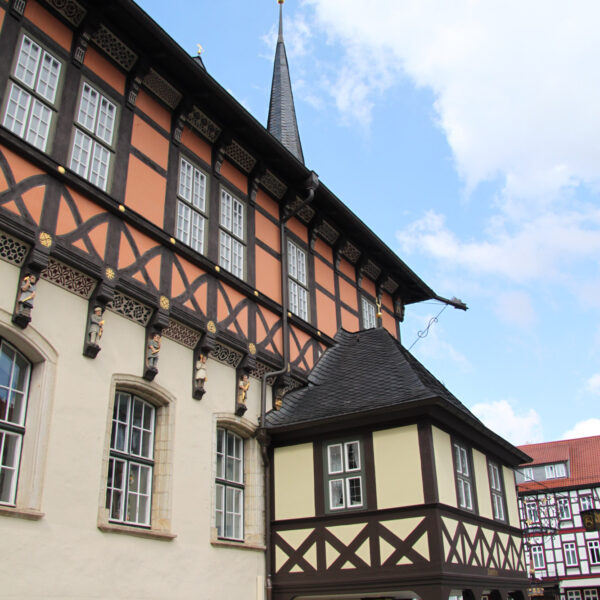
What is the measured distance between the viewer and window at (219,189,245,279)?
543 inches

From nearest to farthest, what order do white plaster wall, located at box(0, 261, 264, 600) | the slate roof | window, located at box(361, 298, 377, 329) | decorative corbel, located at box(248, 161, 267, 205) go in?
white plaster wall, located at box(0, 261, 264, 600)
the slate roof
decorative corbel, located at box(248, 161, 267, 205)
window, located at box(361, 298, 377, 329)

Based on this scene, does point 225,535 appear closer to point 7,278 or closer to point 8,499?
point 8,499

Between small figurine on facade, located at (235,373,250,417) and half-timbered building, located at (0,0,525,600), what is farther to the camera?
small figurine on facade, located at (235,373,250,417)

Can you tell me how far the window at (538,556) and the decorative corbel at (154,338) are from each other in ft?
129

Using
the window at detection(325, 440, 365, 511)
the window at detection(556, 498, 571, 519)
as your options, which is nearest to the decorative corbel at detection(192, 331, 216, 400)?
the window at detection(325, 440, 365, 511)

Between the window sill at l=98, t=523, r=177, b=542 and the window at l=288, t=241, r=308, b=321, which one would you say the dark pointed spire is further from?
the window sill at l=98, t=523, r=177, b=542

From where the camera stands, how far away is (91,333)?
1013cm

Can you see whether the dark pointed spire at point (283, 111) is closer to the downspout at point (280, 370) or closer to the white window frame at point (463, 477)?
the downspout at point (280, 370)

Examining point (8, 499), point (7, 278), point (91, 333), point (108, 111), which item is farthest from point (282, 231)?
point (8, 499)

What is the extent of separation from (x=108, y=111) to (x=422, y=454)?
771 cm

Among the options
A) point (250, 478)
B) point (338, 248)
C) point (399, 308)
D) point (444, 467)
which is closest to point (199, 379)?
point (250, 478)

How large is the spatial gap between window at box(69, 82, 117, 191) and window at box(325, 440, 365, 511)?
20.2 feet

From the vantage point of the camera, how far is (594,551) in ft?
139

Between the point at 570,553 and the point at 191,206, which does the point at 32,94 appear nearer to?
the point at 191,206
